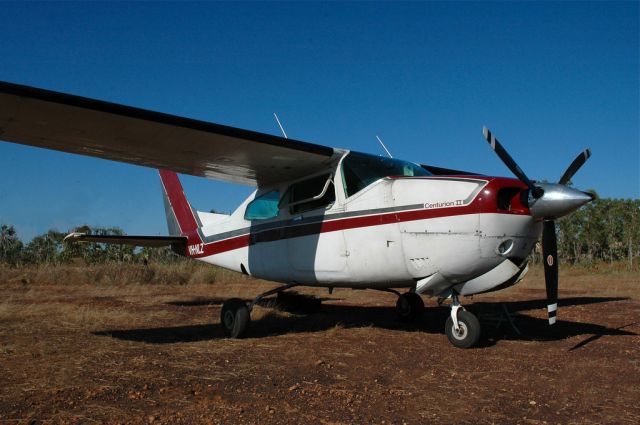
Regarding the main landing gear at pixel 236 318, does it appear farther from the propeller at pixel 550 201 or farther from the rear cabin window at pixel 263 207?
the propeller at pixel 550 201

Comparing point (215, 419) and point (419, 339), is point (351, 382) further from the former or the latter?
point (419, 339)

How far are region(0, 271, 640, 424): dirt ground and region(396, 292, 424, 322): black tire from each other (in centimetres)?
19

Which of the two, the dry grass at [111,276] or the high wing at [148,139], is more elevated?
the high wing at [148,139]

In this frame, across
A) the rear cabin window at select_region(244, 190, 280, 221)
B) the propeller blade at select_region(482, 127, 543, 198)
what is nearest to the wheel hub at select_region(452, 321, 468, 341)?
the propeller blade at select_region(482, 127, 543, 198)

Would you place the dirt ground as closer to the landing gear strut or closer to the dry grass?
the landing gear strut

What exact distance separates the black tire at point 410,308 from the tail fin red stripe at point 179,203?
5.12m

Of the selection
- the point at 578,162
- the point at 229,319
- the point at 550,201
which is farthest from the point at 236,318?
the point at 578,162

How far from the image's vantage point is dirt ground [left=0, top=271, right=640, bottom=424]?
3.66 metres

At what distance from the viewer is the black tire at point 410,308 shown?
28.6 ft

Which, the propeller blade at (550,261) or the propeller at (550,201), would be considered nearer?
the propeller at (550,201)

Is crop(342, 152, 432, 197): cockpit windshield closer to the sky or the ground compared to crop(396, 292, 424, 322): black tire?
closer to the sky

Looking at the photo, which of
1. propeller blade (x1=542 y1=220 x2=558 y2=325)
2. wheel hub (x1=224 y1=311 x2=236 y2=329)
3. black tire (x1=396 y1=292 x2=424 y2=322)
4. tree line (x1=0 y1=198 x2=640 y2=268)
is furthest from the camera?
tree line (x1=0 y1=198 x2=640 y2=268)

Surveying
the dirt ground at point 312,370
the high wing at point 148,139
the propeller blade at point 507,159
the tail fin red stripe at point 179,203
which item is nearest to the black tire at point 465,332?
the dirt ground at point 312,370

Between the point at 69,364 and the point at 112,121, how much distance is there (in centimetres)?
283
